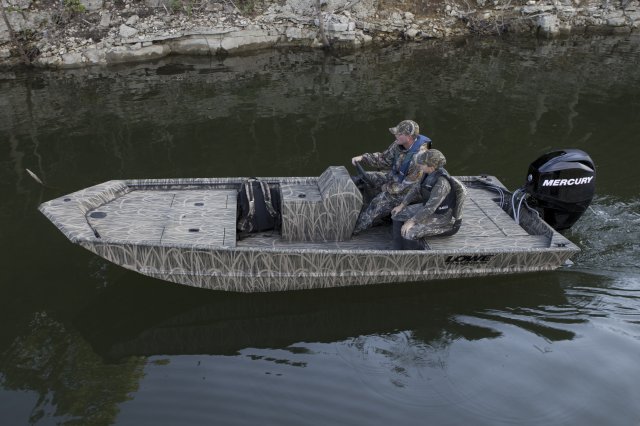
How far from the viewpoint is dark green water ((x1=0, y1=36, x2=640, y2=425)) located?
5969mm

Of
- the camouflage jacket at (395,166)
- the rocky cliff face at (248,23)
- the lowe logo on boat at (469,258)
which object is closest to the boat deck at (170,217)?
the camouflage jacket at (395,166)

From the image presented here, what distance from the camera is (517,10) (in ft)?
75.9

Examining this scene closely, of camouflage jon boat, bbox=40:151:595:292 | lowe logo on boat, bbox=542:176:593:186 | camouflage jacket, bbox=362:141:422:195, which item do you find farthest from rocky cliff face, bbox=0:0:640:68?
lowe logo on boat, bbox=542:176:593:186

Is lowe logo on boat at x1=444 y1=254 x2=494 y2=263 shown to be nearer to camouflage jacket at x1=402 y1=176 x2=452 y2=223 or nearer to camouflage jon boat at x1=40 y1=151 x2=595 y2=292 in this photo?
camouflage jon boat at x1=40 y1=151 x2=595 y2=292

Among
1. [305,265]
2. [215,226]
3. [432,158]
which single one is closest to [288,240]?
[305,265]

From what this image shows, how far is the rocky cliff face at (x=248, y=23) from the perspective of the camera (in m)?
19.9

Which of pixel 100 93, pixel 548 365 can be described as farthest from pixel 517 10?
pixel 548 365

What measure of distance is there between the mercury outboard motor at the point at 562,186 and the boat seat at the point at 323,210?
2.61 meters

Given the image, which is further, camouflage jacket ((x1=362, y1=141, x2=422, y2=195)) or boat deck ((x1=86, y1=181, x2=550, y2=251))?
camouflage jacket ((x1=362, y1=141, x2=422, y2=195))

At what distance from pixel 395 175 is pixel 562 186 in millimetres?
2294

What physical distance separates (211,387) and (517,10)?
2149 cm

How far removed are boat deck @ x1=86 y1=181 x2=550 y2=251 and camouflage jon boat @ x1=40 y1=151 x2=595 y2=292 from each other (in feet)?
0.04

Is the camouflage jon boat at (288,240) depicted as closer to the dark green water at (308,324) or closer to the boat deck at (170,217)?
the boat deck at (170,217)

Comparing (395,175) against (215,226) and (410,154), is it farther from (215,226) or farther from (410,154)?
(215,226)
